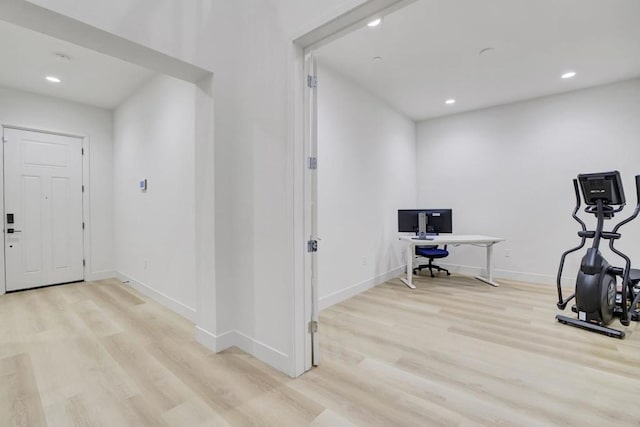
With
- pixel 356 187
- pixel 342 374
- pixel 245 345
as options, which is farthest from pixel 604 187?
pixel 245 345

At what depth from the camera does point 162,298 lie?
3727mm

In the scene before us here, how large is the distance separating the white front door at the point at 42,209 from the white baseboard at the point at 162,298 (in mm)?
946

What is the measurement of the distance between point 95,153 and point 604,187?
7.11 metres

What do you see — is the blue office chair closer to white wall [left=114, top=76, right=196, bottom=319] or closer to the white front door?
white wall [left=114, top=76, right=196, bottom=319]

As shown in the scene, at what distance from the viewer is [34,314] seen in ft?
11.1

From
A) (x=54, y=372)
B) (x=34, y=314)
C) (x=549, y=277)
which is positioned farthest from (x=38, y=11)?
(x=549, y=277)

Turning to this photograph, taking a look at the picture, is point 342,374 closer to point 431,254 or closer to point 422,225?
point 422,225

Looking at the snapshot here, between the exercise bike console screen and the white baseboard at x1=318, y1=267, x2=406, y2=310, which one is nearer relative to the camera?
the exercise bike console screen

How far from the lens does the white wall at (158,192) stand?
131 inches

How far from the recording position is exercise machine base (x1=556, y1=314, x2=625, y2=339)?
273 cm

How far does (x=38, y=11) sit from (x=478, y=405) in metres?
3.52

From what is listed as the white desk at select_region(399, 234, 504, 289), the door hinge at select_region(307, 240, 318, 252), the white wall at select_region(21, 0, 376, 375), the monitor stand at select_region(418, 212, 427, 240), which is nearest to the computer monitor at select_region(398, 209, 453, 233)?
the monitor stand at select_region(418, 212, 427, 240)

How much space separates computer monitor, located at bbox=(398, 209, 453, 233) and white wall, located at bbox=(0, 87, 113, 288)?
514cm

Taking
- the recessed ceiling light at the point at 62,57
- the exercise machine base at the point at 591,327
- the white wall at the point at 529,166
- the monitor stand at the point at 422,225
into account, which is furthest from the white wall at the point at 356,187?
the recessed ceiling light at the point at 62,57
